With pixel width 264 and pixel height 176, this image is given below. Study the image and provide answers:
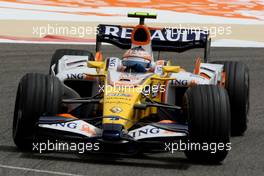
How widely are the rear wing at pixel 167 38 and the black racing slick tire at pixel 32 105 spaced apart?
322 cm

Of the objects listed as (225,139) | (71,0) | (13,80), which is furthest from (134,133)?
(71,0)

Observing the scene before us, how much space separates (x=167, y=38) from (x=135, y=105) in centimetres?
321

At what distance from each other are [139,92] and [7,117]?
3.14 meters

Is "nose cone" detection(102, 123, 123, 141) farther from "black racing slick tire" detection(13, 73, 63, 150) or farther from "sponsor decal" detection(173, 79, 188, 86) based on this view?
"sponsor decal" detection(173, 79, 188, 86)

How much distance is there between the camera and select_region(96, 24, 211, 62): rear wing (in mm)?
14016

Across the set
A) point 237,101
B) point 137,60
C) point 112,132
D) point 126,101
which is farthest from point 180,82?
point 112,132

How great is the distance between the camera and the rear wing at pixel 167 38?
1402cm

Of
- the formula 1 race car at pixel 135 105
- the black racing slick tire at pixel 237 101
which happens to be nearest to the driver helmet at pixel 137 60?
the formula 1 race car at pixel 135 105

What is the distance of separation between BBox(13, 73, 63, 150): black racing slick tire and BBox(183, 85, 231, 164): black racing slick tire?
5.20 feet

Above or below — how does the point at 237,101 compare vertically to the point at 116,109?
below

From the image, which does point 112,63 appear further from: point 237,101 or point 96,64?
point 237,101

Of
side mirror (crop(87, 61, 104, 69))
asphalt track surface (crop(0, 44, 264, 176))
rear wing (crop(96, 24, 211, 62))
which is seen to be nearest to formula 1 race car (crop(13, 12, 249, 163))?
side mirror (crop(87, 61, 104, 69))

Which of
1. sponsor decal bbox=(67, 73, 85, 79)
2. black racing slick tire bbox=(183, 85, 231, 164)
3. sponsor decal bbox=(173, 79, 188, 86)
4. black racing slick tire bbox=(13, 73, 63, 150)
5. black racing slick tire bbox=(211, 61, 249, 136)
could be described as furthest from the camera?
black racing slick tire bbox=(211, 61, 249, 136)

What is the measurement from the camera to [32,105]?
1090 centimetres
